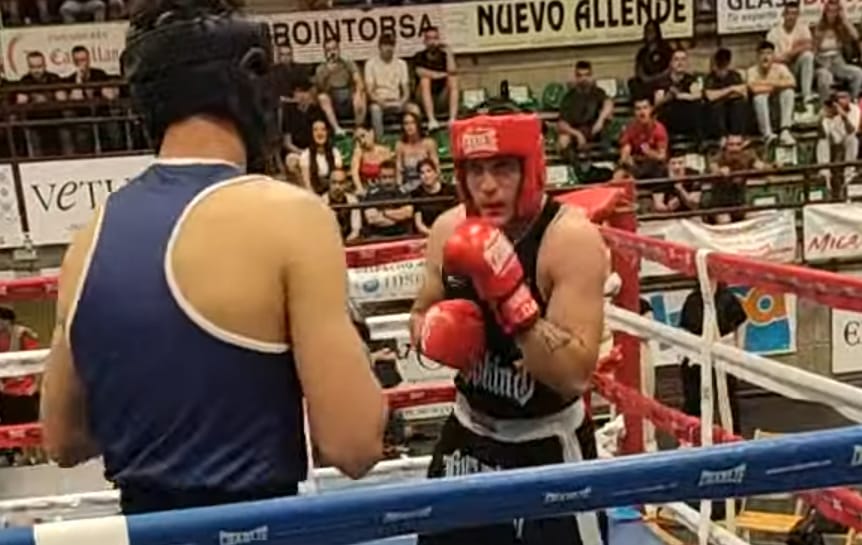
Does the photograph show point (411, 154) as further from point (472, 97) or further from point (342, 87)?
point (472, 97)

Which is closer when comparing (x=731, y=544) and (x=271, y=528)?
(x=271, y=528)

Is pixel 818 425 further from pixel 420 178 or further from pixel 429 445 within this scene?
pixel 420 178

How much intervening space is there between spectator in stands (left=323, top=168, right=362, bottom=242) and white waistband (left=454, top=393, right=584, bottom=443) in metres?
5.48

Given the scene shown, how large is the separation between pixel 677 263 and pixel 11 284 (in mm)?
1459

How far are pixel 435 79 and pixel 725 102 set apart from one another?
1.98m

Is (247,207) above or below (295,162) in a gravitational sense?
above

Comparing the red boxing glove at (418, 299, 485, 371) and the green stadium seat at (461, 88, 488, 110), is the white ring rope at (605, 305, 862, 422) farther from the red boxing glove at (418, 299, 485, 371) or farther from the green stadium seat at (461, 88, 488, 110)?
the green stadium seat at (461, 88, 488, 110)

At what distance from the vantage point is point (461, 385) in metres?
1.92

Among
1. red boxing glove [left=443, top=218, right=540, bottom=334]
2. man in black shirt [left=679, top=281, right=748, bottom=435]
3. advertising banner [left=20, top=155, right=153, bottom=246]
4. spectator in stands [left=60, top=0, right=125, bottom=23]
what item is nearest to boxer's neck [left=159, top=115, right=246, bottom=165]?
red boxing glove [left=443, top=218, right=540, bottom=334]

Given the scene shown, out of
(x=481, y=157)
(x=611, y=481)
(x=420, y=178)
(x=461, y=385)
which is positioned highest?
(x=481, y=157)

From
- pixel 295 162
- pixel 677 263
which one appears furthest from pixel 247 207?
pixel 295 162

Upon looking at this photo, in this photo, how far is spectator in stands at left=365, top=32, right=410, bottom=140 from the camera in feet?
27.2

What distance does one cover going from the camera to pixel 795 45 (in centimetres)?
878

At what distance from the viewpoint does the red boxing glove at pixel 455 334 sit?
5.93ft
